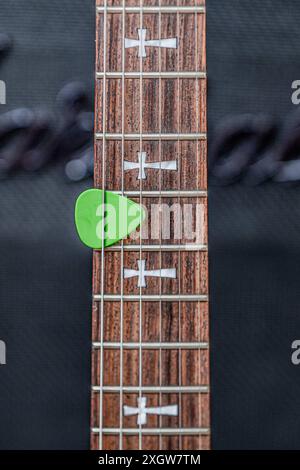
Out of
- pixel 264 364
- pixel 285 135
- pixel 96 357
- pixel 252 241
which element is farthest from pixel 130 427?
pixel 285 135

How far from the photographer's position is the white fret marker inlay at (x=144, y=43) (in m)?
1.05

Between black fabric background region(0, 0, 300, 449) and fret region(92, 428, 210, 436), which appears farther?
black fabric background region(0, 0, 300, 449)

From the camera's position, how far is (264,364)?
111 centimetres

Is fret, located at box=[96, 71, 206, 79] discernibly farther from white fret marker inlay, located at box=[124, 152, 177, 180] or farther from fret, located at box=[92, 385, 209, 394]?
fret, located at box=[92, 385, 209, 394]

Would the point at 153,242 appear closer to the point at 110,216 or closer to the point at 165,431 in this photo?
the point at 110,216

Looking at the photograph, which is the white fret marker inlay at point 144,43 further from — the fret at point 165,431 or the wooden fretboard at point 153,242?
the fret at point 165,431

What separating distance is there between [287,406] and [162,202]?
422mm

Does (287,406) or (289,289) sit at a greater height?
(289,289)

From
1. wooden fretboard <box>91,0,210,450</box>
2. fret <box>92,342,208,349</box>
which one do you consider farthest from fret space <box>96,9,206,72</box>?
fret <box>92,342,208,349</box>

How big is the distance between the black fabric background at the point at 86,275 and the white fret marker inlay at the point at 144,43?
107mm

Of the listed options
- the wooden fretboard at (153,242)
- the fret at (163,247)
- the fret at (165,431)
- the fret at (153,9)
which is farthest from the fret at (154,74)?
the fret at (165,431)

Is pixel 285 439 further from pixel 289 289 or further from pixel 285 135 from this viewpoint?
pixel 285 135

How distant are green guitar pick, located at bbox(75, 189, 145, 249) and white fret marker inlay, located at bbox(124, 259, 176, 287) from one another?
54 millimetres

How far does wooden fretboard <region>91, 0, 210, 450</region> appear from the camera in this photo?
1.01m
